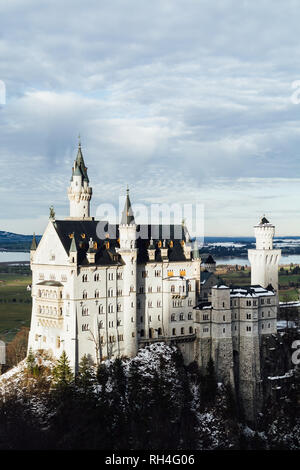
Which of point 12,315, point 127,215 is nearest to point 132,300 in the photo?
point 127,215

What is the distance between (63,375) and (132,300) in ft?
46.9

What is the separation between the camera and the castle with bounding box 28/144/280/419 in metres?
89.5

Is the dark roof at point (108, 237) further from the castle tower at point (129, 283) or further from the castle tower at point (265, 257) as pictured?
the castle tower at point (265, 257)

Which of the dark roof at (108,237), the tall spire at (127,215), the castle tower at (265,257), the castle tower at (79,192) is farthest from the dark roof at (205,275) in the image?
the castle tower at (79,192)

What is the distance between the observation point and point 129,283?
3661 inches

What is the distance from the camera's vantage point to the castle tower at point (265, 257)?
365ft

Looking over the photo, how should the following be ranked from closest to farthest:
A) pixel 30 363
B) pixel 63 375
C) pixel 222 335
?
pixel 63 375 < pixel 30 363 < pixel 222 335

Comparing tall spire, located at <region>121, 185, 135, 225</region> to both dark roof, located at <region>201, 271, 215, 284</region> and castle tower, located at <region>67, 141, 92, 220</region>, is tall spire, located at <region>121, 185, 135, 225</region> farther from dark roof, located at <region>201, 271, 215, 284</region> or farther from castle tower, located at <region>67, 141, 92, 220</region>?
dark roof, located at <region>201, 271, 215, 284</region>

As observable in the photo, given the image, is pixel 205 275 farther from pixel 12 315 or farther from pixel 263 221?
pixel 12 315

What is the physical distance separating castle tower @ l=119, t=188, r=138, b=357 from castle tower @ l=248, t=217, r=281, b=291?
27.0 m

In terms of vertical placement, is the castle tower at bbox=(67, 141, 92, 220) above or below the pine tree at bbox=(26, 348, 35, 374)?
above

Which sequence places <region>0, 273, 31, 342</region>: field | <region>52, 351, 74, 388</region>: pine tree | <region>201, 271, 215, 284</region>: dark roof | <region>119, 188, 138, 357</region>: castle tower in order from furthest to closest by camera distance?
<region>0, 273, 31, 342</region>: field, <region>201, 271, 215, 284</region>: dark roof, <region>119, 188, 138, 357</region>: castle tower, <region>52, 351, 74, 388</region>: pine tree

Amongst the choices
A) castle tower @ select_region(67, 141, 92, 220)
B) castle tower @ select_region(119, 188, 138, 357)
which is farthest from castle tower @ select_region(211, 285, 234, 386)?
castle tower @ select_region(67, 141, 92, 220)

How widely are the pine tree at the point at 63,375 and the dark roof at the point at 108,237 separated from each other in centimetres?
1289
